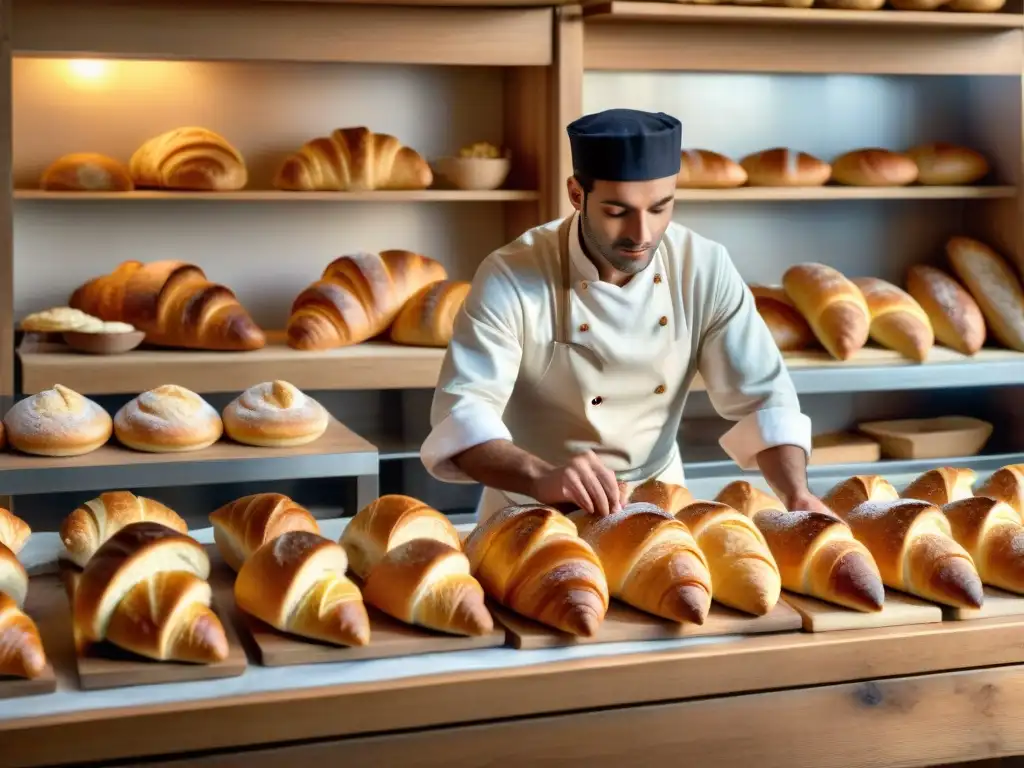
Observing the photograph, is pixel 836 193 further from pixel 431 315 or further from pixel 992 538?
pixel 992 538

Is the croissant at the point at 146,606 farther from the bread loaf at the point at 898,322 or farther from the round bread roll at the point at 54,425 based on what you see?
the bread loaf at the point at 898,322

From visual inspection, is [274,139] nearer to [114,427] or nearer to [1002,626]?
[114,427]

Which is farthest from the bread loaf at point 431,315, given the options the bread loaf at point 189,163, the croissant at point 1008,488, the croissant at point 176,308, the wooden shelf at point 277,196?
the croissant at point 1008,488

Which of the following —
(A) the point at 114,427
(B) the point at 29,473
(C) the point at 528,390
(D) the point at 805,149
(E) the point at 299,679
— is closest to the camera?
(E) the point at 299,679

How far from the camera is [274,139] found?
11.3ft

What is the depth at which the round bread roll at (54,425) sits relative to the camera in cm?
241

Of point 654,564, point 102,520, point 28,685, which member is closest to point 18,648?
point 28,685

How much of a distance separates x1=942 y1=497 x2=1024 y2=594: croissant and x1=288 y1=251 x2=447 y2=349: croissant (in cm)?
196

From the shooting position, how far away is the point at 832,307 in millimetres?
3359

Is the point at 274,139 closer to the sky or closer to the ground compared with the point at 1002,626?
closer to the sky

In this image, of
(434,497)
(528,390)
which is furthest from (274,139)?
(528,390)

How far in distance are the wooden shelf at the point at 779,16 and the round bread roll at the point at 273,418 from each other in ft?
4.18

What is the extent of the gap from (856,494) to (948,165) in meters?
2.37

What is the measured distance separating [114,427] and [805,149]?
2225 millimetres
